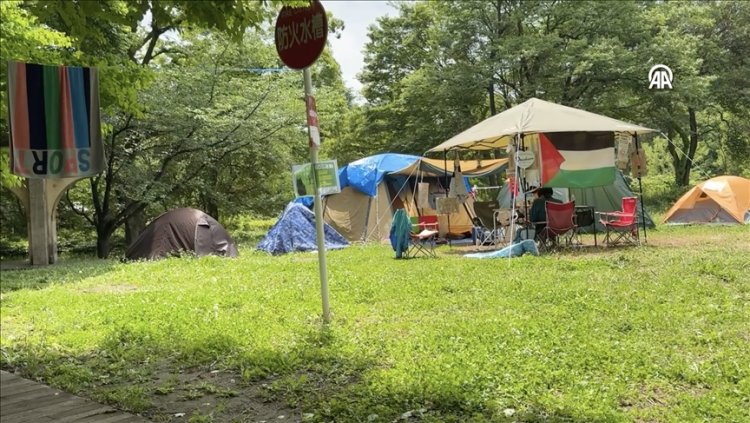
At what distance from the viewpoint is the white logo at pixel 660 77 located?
17.5 m

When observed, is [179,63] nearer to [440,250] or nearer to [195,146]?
[195,146]

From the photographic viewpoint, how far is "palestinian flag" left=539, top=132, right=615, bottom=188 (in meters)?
9.75

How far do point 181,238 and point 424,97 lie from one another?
12210 mm

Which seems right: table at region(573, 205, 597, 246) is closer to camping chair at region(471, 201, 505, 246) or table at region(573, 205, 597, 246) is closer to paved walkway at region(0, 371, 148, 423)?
camping chair at region(471, 201, 505, 246)

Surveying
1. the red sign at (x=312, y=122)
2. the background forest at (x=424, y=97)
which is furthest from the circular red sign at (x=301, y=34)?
the background forest at (x=424, y=97)

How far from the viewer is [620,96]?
19.2 metres

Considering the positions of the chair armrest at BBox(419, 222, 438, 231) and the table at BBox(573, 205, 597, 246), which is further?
the chair armrest at BBox(419, 222, 438, 231)

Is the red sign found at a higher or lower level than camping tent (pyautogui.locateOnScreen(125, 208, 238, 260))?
higher

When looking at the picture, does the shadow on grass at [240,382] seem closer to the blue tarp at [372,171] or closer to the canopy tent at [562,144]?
the canopy tent at [562,144]

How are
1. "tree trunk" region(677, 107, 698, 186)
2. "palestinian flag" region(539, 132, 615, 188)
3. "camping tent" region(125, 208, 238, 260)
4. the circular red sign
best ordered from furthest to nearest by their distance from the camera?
"tree trunk" region(677, 107, 698, 186) → "camping tent" region(125, 208, 238, 260) → "palestinian flag" region(539, 132, 615, 188) → the circular red sign

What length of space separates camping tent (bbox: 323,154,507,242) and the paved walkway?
9971 mm

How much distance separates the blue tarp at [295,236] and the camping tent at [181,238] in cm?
84

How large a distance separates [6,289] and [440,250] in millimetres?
7439

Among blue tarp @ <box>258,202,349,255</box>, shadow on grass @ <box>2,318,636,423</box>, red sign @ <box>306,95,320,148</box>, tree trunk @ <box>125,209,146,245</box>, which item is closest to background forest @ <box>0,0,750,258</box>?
tree trunk @ <box>125,209,146,245</box>
